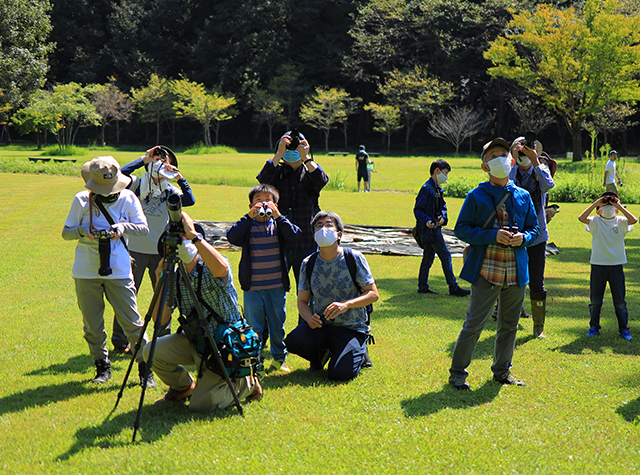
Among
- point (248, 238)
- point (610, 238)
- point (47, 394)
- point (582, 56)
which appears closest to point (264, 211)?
point (248, 238)

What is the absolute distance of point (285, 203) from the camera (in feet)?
20.9

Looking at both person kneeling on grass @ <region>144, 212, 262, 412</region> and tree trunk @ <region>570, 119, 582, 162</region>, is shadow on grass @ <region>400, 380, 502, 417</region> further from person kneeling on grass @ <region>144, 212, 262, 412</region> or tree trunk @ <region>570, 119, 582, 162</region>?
tree trunk @ <region>570, 119, 582, 162</region>

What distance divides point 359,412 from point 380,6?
5773cm

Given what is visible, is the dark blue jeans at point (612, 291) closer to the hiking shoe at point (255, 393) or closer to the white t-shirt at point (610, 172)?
the hiking shoe at point (255, 393)

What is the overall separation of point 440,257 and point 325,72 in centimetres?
5482

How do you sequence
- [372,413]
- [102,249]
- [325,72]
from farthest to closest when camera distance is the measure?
1. [325,72]
2. [102,249]
3. [372,413]

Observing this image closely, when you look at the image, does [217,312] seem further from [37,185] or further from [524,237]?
[37,185]

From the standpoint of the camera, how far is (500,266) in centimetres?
474

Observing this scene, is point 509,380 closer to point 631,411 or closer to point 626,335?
point 631,411

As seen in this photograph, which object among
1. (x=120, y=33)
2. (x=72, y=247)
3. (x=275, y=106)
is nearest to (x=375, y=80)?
(x=275, y=106)

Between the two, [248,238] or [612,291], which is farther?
[612,291]

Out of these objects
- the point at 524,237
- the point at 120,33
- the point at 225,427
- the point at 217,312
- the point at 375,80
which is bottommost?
the point at 225,427

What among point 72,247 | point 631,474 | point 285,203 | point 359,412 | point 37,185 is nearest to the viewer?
point 631,474

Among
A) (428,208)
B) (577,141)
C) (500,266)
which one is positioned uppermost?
(577,141)
